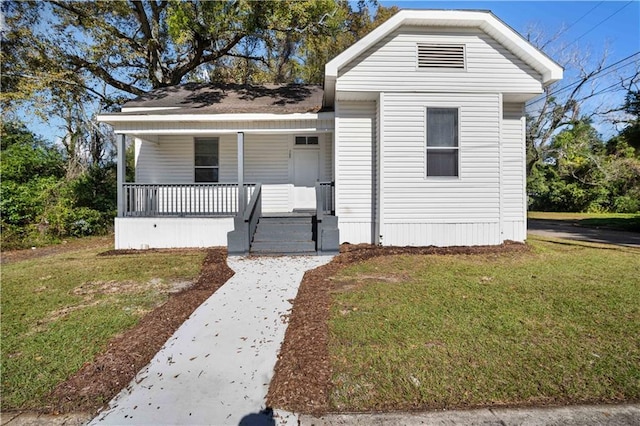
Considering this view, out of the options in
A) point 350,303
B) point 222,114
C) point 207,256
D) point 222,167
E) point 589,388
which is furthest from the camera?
point 222,167

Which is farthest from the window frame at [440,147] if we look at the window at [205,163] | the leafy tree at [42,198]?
the leafy tree at [42,198]

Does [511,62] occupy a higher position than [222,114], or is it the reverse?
[511,62]

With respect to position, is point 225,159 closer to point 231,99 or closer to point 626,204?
point 231,99

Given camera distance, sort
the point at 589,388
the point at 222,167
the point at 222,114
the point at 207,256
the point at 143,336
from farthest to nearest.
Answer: the point at 222,167, the point at 222,114, the point at 207,256, the point at 143,336, the point at 589,388

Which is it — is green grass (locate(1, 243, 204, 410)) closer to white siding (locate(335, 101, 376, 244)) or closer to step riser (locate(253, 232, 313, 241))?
step riser (locate(253, 232, 313, 241))

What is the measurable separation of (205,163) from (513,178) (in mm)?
9507

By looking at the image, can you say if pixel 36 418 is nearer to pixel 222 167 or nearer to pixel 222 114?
pixel 222 114

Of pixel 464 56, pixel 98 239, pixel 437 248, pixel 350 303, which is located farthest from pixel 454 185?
pixel 98 239

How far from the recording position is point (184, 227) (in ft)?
32.3

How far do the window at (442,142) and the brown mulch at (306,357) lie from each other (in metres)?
4.53

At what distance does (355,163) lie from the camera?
9359 millimetres

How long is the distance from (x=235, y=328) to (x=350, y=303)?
5.11 ft

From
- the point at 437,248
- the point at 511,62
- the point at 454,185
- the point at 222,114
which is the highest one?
the point at 511,62

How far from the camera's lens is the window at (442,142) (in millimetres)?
8812
